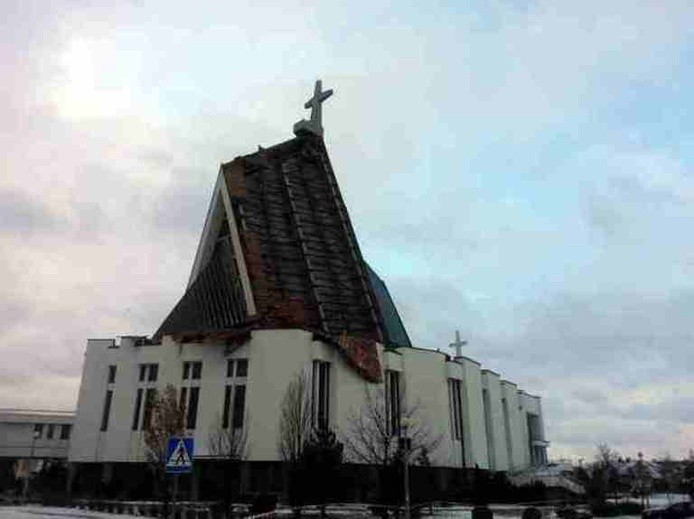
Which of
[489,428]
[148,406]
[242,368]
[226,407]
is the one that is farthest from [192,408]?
[489,428]

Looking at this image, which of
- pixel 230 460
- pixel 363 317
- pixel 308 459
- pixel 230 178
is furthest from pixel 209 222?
pixel 308 459

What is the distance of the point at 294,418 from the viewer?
48.3 meters

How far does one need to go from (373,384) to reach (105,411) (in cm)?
2470

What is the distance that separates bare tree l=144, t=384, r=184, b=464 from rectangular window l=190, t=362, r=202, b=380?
5.01m

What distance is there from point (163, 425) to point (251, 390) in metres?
9.33

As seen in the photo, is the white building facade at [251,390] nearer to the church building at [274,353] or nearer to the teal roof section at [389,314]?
the church building at [274,353]

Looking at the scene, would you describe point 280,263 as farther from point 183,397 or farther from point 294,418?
point 294,418

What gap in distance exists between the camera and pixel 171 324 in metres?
65.4

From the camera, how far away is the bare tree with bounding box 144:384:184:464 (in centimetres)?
4438

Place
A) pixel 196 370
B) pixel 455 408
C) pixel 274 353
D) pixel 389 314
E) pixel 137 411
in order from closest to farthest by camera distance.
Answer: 1. pixel 274 353
2. pixel 196 370
3. pixel 137 411
4. pixel 455 408
5. pixel 389 314

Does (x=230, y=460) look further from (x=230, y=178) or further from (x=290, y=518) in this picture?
(x=230, y=178)

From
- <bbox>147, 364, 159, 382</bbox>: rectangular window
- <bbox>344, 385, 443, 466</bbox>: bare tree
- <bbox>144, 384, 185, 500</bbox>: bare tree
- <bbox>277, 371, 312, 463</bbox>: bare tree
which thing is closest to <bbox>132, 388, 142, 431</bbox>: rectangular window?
<bbox>147, 364, 159, 382</bbox>: rectangular window

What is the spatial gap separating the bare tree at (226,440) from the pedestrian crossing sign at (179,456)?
35.7m

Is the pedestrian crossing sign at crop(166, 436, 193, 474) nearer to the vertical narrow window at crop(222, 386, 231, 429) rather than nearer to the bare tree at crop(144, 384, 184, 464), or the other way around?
the bare tree at crop(144, 384, 184, 464)
